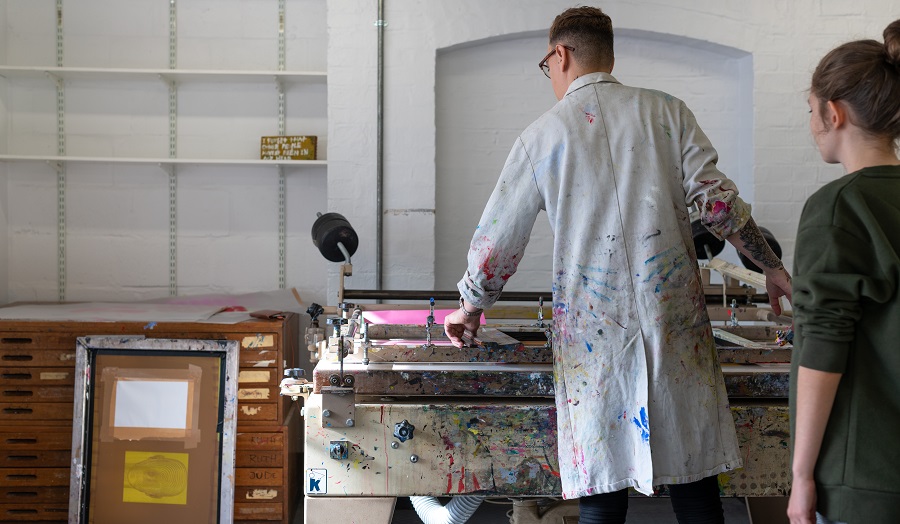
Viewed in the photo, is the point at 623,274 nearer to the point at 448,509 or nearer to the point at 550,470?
the point at 550,470

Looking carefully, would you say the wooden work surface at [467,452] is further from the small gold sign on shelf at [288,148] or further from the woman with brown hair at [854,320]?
the small gold sign on shelf at [288,148]

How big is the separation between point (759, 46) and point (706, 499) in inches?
108

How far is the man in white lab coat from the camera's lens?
61.7 inches

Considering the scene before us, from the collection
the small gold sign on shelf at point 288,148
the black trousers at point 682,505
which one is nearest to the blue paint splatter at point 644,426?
the black trousers at point 682,505

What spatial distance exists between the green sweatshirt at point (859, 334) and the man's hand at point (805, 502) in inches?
0.7

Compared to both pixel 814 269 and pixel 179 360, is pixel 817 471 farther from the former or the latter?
pixel 179 360

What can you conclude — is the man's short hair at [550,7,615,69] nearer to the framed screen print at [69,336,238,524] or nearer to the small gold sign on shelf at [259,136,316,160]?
the framed screen print at [69,336,238,524]

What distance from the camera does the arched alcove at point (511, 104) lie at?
12.6 ft

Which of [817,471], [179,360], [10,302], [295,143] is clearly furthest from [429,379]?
[10,302]

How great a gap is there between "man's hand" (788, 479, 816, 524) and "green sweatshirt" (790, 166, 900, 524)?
2 centimetres

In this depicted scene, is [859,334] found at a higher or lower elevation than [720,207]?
lower

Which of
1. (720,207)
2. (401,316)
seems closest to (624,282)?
(720,207)

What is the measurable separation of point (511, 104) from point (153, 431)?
84.2 inches

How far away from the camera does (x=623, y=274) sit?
5.19 feet
